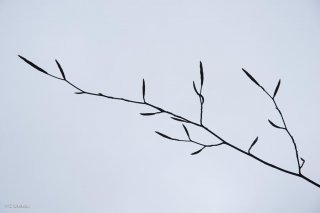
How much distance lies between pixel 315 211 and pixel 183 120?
40.3ft

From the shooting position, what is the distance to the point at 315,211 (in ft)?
34.4

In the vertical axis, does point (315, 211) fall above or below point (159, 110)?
below

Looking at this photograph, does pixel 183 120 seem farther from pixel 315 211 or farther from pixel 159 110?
pixel 315 211

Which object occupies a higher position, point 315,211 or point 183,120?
point 183,120

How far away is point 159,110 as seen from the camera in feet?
2.98

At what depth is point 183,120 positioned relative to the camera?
2.92ft

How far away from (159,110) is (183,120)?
9 centimetres

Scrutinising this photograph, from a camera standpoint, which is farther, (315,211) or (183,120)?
(315,211)

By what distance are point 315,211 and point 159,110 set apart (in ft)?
40.5

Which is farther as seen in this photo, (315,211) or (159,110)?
(315,211)

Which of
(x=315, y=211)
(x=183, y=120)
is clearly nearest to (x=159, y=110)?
(x=183, y=120)
